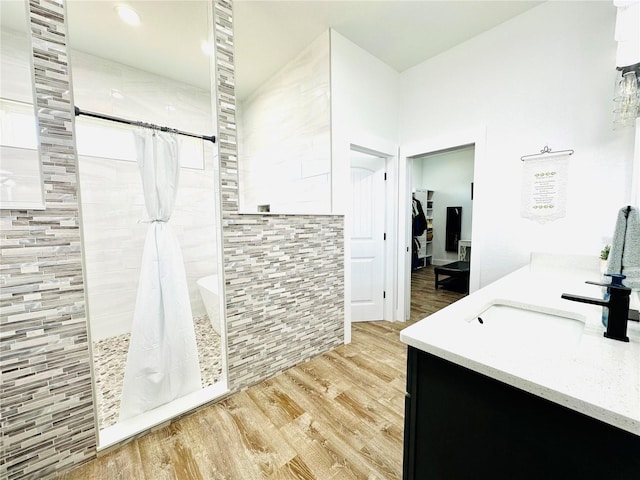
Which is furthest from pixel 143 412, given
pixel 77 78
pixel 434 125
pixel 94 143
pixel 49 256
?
pixel 434 125

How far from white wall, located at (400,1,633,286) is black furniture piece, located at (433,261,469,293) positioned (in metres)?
1.77

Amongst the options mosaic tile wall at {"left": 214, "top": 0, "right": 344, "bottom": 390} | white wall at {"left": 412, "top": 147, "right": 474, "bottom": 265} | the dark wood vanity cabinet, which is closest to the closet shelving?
white wall at {"left": 412, "top": 147, "right": 474, "bottom": 265}

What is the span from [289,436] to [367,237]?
7.11 feet

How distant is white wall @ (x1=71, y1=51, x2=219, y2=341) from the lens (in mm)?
2555

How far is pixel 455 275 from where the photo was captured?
4113mm

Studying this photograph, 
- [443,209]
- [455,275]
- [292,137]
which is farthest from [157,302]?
[443,209]

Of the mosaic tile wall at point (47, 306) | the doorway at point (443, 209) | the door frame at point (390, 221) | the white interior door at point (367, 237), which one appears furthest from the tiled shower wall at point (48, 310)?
the doorway at point (443, 209)

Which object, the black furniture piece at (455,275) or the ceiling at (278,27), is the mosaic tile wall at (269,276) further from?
the black furniture piece at (455,275)

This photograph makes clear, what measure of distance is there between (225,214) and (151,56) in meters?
2.21

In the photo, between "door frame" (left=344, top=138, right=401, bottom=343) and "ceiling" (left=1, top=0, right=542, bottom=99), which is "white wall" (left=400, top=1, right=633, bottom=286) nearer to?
"ceiling" (left=1, top=0, right=542, bottom=99)

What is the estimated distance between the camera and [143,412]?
162 cm

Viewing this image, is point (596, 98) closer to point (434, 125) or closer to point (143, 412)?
point (434, 125)

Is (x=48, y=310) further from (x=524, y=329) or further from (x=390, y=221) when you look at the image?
(x=390, y=221)

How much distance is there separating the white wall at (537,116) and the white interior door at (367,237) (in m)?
0.83
